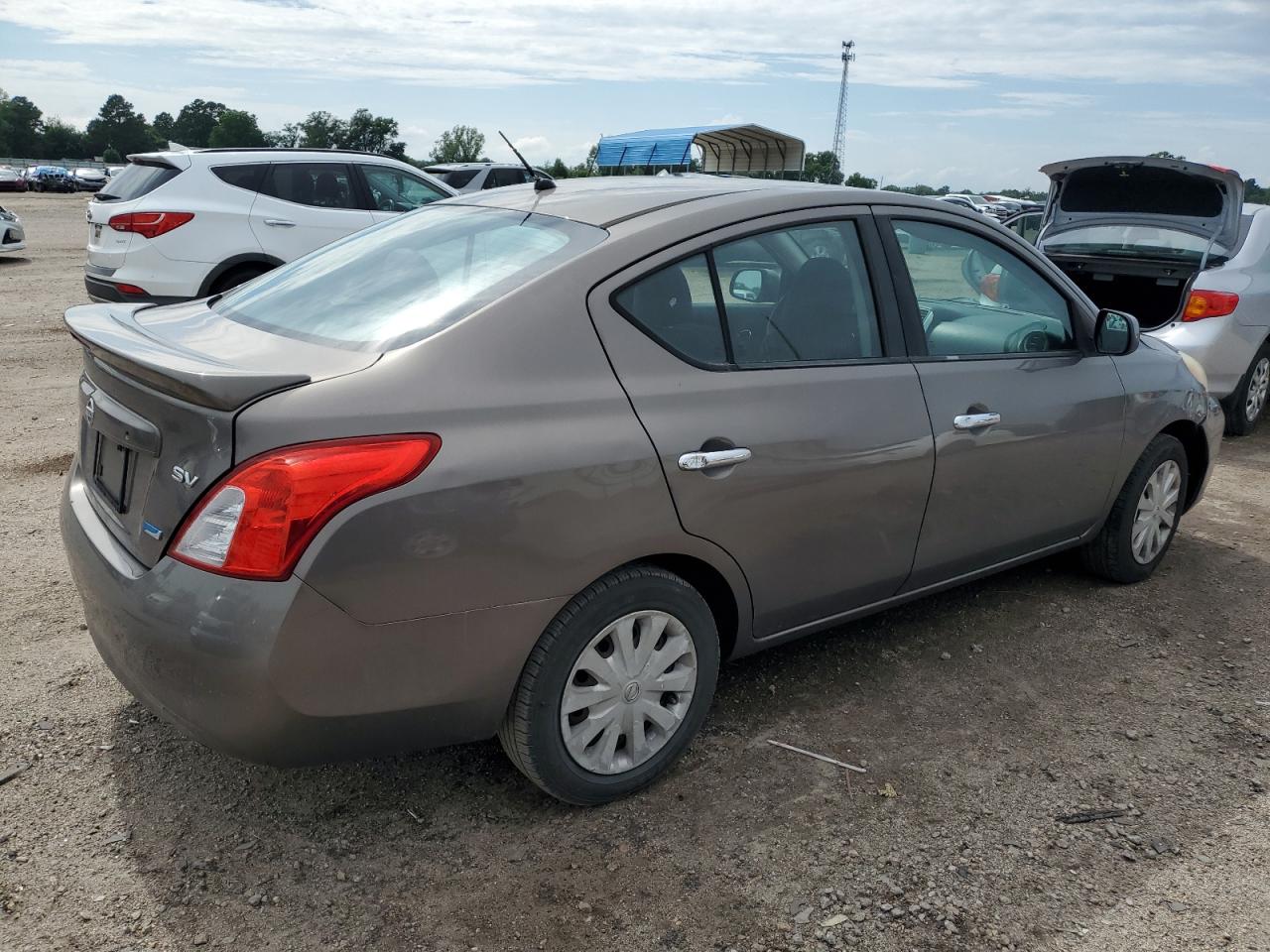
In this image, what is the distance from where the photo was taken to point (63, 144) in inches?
4188

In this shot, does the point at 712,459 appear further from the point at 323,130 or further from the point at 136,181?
the point at 323,130

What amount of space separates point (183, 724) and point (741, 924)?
136cm

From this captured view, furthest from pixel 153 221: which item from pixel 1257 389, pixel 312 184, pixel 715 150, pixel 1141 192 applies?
pixel 715 150

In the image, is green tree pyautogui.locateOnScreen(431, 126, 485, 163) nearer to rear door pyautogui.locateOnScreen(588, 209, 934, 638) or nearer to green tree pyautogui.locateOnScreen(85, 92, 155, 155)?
green tree pyautogui.locateOnScreen(85, 92, 155, 155)

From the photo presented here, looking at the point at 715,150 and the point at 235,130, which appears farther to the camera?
the point at 235,130

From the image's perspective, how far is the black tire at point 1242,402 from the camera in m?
7.46

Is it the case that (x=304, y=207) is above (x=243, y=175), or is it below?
below

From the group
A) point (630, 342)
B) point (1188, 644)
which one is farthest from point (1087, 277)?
point (630, 342)

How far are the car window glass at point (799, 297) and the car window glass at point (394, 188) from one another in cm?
672

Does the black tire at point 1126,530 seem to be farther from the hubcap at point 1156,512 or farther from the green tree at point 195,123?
the green tree at point 195,123

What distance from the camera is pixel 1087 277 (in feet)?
26.3

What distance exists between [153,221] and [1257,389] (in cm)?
834

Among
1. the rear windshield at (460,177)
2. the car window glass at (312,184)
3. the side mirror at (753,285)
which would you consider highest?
the rear windshield at (460,177)

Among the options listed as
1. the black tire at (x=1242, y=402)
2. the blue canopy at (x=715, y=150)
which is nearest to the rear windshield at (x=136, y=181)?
the black tire at (x=1242, y=402)
